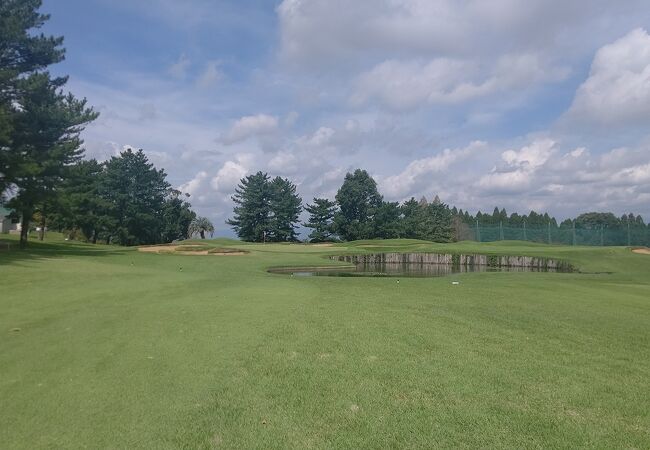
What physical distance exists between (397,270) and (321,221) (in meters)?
42.7

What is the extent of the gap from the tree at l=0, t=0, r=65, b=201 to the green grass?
1631cm

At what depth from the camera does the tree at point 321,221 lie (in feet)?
246

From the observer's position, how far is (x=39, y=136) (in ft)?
91.6

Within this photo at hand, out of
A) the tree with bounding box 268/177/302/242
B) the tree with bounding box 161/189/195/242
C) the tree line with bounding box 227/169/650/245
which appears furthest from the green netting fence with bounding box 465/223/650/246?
the tree with bounding box 161/189/195/242

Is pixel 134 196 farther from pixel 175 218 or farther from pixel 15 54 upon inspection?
pixel 15 54

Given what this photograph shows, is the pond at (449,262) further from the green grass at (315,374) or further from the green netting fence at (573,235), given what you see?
the green netting fence at (573,235)

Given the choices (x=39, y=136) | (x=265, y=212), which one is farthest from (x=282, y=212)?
(x=39, y=136)

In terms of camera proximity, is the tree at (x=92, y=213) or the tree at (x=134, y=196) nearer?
the tree at (x=92, y=213)

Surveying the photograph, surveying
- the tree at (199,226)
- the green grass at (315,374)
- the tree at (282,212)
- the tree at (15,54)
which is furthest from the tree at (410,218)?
the green grass at (315,374)

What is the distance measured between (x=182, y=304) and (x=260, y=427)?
7028mm

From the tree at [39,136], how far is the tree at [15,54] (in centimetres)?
37

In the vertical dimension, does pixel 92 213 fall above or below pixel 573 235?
above

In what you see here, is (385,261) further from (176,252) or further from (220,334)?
(220,334)

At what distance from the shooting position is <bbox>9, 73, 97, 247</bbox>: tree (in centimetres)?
2570
